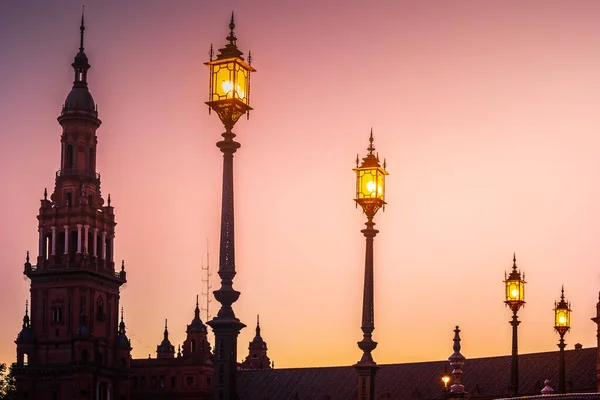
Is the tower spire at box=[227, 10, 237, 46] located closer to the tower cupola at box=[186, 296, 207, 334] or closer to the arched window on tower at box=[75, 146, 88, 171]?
the arched window on tower at box=[75, 146, 88, 171]

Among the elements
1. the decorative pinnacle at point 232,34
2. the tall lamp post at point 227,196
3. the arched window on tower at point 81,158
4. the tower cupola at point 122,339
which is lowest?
the tall lamp post at point 227,196

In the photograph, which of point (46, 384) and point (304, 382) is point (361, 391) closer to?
point (46, 384)

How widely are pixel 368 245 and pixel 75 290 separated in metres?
114

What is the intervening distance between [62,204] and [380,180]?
385ft

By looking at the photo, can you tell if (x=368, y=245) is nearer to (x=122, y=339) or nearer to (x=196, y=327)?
(x=122, y=339)

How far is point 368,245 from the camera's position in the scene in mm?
35500

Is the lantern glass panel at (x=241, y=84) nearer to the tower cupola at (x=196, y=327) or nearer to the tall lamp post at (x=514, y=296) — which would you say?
the tall lamp post at (x=514, y=296)

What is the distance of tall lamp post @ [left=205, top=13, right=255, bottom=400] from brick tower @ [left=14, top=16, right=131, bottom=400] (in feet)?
389

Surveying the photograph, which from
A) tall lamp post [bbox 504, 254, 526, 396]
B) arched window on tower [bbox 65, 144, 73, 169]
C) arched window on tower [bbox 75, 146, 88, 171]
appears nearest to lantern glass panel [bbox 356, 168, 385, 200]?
tall lamp post [bbox 504, 254, 526, 396]

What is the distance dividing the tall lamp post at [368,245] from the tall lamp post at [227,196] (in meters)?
7.94

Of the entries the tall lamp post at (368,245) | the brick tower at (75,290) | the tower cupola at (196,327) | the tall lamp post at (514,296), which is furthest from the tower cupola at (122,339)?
the tall lamp post at (368,245)

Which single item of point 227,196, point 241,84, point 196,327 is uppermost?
point 196,327

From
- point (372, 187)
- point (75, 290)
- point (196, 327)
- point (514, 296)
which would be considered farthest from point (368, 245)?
point (196, 327)

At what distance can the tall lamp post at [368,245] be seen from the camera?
3491 centimetres
